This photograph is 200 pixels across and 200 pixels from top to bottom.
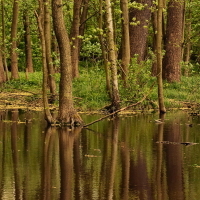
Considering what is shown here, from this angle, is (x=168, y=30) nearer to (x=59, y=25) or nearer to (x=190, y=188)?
(x=59, y=25)

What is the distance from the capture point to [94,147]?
1321 cm

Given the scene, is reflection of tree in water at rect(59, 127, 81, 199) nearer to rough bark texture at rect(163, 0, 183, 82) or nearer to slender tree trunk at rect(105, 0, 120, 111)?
slender tree trunk at rect(105, 0, 120, 111)

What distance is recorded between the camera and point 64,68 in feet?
55.2

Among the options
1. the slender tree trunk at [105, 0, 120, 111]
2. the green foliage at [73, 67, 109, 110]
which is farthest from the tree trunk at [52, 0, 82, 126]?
the green foliage at [73, 67, 109, 110]

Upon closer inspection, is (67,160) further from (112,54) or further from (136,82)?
(136,82)

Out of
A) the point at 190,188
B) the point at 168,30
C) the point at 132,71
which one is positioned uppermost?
the point at 168,30

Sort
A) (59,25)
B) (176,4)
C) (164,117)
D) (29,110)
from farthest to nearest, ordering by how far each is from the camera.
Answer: (176,4), (29,110), (164,117), (59,25)

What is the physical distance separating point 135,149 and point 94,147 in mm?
963

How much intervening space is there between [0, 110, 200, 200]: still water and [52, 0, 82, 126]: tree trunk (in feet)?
2.04

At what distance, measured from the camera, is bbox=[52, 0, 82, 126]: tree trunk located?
16.7 m

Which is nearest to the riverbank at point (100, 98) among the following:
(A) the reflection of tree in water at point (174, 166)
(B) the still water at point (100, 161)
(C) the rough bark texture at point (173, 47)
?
(C) the rough bark texture at point (173, 47)

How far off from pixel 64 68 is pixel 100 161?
5.95 metres

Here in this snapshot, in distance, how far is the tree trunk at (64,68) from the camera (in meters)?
16.7

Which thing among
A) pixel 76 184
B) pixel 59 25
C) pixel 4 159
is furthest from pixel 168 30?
pixel 76 184
